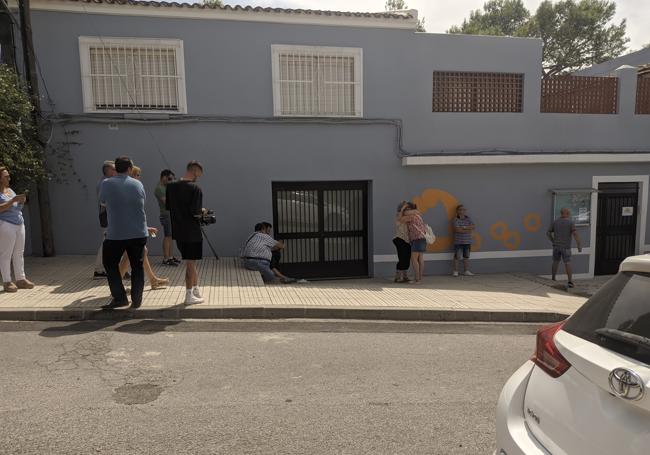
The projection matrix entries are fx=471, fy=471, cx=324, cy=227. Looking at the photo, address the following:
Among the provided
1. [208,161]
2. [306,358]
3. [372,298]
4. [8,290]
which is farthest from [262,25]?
[306,358]

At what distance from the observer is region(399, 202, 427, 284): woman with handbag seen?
8.99m

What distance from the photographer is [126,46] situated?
28.6 feet

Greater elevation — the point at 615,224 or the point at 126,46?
the point at 126,46

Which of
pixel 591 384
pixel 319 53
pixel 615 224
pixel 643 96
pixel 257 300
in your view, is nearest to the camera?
pixel 591 384

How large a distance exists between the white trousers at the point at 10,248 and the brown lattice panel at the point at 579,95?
1038 centimetres

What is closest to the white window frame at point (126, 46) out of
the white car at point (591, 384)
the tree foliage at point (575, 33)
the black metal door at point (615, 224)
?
the white car at point (591, 384)

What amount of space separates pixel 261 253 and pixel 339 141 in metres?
2.97

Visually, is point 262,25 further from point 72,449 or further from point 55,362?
point 72,449

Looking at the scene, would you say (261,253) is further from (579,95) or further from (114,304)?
(579,95)

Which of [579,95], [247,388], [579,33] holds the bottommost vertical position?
[247,388]

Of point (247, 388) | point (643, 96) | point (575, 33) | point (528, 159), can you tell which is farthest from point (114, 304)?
point (575, 33)

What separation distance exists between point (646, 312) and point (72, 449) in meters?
3.09

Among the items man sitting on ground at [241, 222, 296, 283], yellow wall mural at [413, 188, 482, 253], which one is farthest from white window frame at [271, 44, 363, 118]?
man sitting on ground at [241, 222, 296, 283]

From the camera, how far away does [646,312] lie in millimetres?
1876
